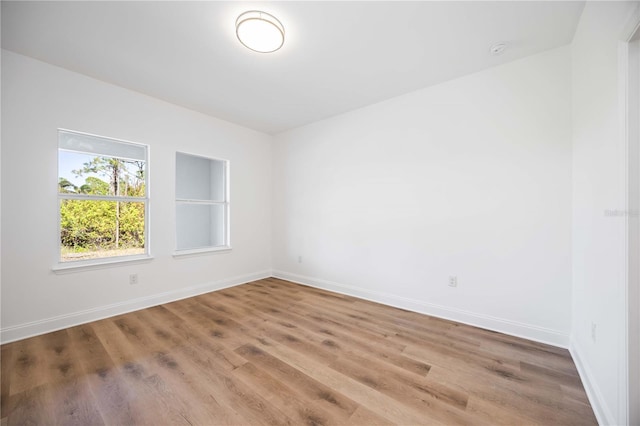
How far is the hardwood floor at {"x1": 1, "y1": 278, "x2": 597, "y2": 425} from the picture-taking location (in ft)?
4.71

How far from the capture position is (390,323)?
2643 mm

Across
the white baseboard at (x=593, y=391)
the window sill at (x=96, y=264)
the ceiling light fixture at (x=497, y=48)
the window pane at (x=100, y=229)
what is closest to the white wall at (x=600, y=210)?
the white baseboard at (x=593, y=391)

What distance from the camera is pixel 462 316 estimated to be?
8.66 feet

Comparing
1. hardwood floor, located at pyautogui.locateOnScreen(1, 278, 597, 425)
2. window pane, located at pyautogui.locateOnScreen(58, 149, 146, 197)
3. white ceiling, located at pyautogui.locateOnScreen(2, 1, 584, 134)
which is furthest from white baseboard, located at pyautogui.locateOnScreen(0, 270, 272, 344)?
white ceiling, located at pyautogui.locateOnScreen(2, 1, 584, 134)

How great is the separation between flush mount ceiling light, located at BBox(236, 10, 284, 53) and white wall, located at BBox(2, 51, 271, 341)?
6.55 feet

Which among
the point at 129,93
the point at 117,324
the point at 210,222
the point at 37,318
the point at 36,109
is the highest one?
the point at 129,93

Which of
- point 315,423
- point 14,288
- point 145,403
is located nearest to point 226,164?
point 14,288

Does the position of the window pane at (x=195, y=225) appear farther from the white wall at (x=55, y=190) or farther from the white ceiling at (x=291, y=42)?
the white ceiling at (x=291, y=42)

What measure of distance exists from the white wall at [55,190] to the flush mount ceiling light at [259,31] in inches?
78.6

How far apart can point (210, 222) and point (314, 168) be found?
2856 mm

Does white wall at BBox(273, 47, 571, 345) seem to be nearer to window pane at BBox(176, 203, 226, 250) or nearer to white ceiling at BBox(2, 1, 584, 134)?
white ceiling at BBox(2, 1, 584, 134)

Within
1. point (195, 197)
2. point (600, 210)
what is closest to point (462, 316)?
point (600, 210)

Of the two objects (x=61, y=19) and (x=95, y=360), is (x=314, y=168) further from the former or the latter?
(x=95, y=360)

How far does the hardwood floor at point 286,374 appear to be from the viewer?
56.5 inches
